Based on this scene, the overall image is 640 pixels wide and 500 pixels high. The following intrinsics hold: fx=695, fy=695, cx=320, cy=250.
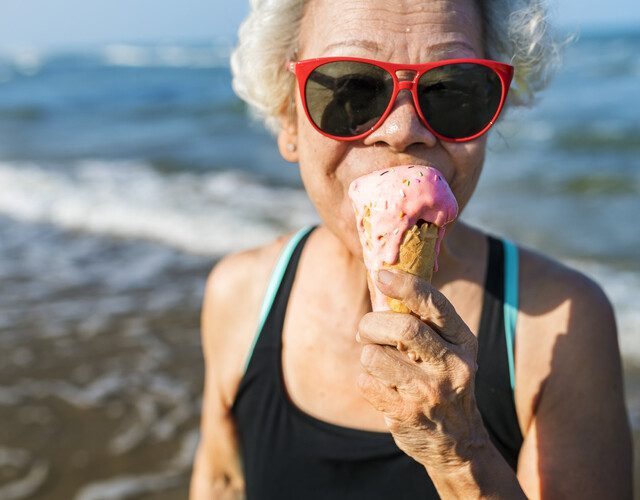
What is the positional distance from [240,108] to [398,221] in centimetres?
1953

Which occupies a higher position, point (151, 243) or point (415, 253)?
point (415, 253)

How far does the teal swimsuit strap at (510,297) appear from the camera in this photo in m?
2.07

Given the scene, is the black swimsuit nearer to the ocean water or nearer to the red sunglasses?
the red sunglasses

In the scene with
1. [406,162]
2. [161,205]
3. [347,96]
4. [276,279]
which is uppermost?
[347,96]

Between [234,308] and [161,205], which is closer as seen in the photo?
[234,308]

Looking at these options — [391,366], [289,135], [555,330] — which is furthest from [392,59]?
[555,330]

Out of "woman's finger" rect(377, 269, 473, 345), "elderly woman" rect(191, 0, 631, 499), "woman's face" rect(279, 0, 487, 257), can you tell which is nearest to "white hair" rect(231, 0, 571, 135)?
"elderly woman" rect(191, 0, 631, 499)

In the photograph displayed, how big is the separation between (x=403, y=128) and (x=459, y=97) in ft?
0.63

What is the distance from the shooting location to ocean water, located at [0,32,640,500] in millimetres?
4434

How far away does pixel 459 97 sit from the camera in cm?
186

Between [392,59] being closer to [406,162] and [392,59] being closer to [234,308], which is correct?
[406,162]

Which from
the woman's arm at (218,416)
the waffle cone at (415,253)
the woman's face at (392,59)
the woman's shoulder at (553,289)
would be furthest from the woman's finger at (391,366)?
the woman's arm at (218,416)

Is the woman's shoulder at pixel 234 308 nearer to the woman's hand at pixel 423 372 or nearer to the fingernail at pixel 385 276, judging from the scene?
the woman's hand at pixel 423 372

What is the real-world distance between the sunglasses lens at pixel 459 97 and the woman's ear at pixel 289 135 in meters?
0.56
